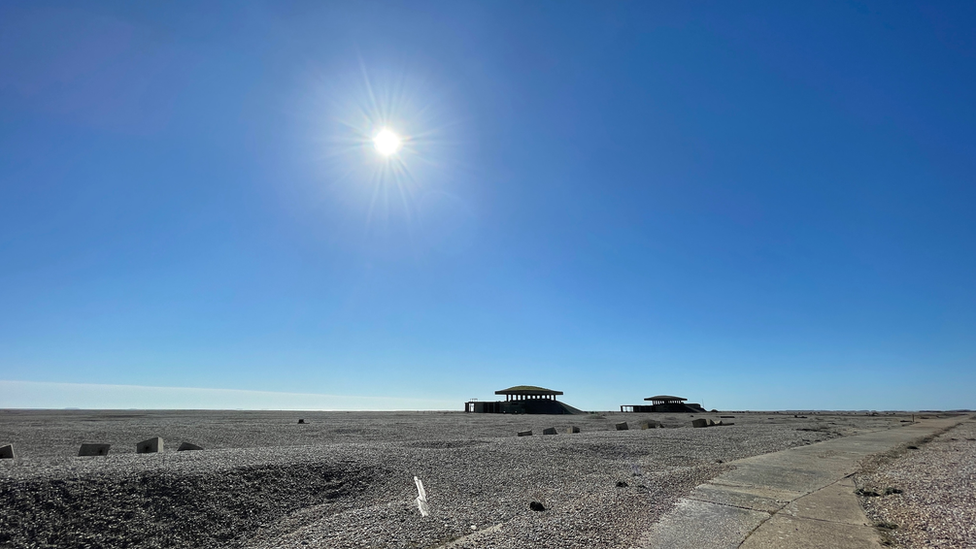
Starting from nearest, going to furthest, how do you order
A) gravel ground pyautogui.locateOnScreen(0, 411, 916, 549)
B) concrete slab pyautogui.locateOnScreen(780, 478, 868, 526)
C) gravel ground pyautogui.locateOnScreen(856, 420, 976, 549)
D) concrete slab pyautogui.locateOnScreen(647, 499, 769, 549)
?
concrete slab pyautogui.locateOnScreen(647, 499, 769, 549), gravel ground pyautogui.locateOnScreen(856, 420, 976, 549), gravel ground pyautogui.locateOnScreen(0, 411, 916, 549), concrete slab pyautogui.locateOnScreen(780, 478, 868, 526)

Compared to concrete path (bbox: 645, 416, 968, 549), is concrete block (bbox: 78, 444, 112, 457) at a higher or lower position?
higher

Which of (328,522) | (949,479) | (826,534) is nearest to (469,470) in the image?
(328,522)

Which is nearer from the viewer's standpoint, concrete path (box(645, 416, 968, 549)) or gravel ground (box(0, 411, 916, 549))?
concrete path (box(645, 416, 968, 549))

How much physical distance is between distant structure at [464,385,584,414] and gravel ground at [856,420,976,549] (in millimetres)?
53060

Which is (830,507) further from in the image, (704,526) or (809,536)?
(704,526)

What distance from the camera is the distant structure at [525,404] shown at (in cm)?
6550

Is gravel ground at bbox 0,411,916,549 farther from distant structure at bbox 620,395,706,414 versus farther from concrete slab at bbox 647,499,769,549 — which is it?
distant structure at bbox 620,395,706,414

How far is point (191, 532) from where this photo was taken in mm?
7184

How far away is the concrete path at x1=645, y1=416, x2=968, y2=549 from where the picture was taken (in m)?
6.16

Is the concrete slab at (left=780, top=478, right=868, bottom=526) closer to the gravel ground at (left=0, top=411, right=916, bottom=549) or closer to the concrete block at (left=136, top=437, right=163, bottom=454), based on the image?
the gravel ground at (left=0, top=411, right=916, bottom=549)

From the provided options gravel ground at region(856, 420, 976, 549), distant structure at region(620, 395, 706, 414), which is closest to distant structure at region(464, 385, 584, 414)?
distant structure at region(620, 395, 706, 414)

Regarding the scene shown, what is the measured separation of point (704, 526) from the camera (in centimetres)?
689

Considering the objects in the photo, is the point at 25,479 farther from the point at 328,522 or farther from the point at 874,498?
the point at 874,498

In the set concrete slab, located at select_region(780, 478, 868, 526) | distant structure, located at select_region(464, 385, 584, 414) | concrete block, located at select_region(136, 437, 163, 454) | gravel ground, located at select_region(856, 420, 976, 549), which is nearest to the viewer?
gravel ground, located at select_region(856, 420, 976, 549)
